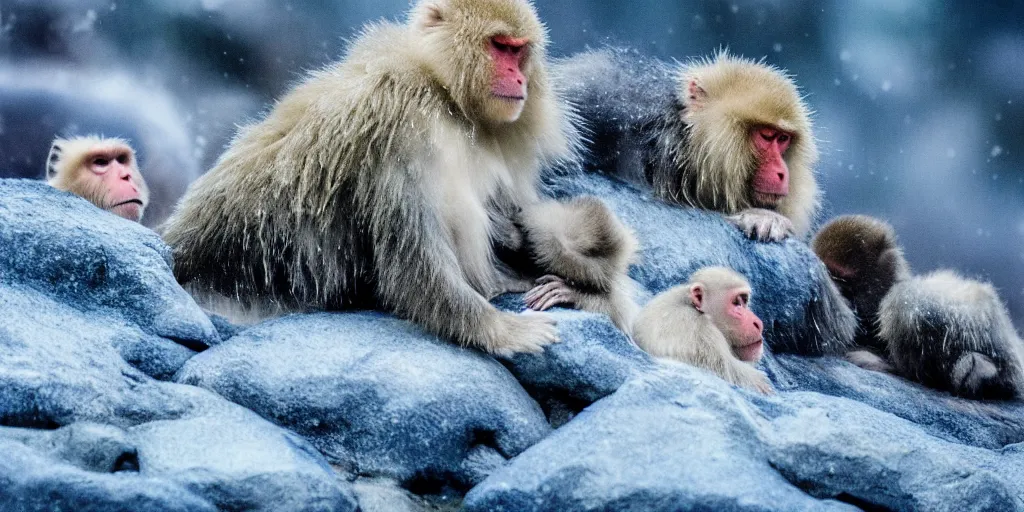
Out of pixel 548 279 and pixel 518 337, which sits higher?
pixel 548 279

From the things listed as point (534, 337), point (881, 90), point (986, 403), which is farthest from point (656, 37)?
point (534, 337)

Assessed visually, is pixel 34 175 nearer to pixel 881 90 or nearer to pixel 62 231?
pixel 62 231

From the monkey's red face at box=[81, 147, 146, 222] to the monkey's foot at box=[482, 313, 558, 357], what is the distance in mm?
1272

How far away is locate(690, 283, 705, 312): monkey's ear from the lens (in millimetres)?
3713

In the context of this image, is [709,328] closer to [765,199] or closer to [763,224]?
[763,224]

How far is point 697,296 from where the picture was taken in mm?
3723

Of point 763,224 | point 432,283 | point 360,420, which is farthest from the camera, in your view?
point 763,224

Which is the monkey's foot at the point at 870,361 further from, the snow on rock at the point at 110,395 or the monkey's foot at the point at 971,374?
the snow on rock at the point at 110,395

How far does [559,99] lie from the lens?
4.05 metres

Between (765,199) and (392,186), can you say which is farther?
(765,199)

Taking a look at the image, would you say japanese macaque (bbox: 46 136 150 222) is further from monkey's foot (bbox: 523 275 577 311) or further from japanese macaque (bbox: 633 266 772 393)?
japanese macaque (bbox: 633 266 772 393)

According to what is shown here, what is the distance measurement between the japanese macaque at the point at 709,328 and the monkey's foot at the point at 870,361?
1.32 metres

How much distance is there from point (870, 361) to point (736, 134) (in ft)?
3.86

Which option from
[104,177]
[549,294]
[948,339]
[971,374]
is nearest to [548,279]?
[549,294]
